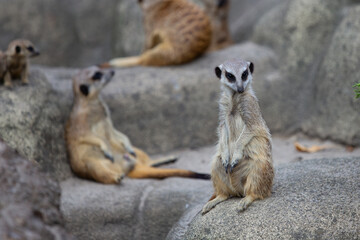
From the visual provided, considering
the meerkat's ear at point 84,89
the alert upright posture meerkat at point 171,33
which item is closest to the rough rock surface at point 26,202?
the meerkat's ear at point 84,89

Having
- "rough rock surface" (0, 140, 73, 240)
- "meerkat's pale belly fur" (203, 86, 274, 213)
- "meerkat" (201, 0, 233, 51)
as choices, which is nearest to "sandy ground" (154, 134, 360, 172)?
"meerkat's pale belly fur" (203, 86, 274, 213)

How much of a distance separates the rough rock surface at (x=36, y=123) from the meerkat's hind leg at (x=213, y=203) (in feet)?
5.92

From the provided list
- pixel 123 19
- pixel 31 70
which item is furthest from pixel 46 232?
pixel 123 19

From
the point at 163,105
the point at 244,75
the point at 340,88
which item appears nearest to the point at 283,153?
the point at 340,88

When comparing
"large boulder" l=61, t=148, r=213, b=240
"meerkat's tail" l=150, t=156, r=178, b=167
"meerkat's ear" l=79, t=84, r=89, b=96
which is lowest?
"large boulder" l=61, t=148, r=213, b=240

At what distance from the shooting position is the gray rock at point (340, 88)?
5.44 m

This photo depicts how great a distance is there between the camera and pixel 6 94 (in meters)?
4.76

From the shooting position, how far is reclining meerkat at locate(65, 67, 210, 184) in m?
5.05

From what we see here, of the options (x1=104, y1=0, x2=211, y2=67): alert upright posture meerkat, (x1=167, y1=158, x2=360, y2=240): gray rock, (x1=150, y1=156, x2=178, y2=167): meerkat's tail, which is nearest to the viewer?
(x1=167, y1=158, x2=360, y2=240): gray rock

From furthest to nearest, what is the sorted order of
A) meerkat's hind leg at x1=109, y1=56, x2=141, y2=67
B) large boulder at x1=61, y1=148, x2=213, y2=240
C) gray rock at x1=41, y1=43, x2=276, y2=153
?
1. meerkat's hind leg at x1=109, y1=56, x2=141, y2=67
2. gray rock at x1=41, y1=43, x2=276, y2=153
3. large boulder at x1=61, y1=148, x2=213, y2=240

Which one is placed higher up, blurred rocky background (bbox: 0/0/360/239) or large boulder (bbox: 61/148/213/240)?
blurred rocky background (bbox: 0/0/360/239)

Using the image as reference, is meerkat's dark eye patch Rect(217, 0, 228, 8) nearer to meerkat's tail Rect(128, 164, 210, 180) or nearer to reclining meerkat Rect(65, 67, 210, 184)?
reclining meerkat Rect(65, 67, 210, 184)

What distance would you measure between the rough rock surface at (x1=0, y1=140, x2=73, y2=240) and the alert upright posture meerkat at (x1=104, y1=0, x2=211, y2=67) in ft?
13.2

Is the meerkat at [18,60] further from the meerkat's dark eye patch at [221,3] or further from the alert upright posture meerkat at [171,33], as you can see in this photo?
the meerkat's dark eye patch at [221,3]
